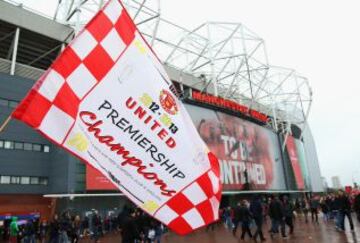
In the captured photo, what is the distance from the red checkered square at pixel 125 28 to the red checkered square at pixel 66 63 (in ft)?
2.23

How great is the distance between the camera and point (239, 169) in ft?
104

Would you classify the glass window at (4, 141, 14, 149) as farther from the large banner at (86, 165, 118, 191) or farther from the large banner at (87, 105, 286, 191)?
the large banner at (87, 105, 286, 191)

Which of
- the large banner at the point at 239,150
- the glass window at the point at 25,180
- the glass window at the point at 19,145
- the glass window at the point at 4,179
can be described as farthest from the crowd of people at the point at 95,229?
the glass window at the point at 19,145

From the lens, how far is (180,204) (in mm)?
4180

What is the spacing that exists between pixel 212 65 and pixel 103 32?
109 ft

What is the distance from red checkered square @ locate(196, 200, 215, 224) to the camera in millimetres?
4379

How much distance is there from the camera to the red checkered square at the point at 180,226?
4.14m

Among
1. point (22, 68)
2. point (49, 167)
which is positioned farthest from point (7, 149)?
point (22, 68)

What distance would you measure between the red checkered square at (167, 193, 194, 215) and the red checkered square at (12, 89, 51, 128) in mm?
1819


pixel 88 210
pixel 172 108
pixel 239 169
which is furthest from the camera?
pixel 239 169

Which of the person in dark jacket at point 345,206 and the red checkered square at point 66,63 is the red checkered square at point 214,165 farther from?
the person in dark jacket at point 345,206

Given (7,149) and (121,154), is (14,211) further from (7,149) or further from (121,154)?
(121,154)

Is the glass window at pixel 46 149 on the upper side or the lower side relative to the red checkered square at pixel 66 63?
upper

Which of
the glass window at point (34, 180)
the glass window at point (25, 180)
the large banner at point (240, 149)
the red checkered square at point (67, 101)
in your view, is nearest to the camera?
the red checkered square at point (67, 101)
